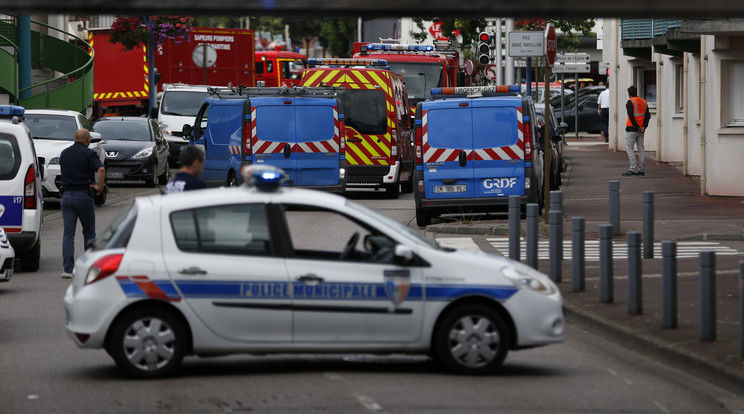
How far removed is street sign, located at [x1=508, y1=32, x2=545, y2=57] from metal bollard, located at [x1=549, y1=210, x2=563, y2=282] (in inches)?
362

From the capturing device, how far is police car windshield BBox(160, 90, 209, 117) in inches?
1560

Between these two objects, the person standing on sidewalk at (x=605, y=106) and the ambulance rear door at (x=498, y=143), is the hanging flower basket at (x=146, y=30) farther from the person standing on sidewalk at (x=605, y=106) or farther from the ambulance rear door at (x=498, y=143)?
the ambulance rear door at (x=498, y=143)

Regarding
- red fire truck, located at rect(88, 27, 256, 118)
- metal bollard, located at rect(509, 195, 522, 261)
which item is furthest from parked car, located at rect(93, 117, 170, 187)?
red fire truck, located at rect(88, 27, 256, 118)

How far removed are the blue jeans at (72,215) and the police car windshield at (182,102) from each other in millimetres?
23289

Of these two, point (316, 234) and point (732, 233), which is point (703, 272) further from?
point (732, 233)

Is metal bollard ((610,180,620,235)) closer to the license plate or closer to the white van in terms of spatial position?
the license plate

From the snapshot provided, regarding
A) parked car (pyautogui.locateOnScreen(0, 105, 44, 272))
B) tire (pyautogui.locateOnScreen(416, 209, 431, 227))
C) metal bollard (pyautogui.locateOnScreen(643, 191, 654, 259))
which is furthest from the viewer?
tire (pyautogui.locateOnScreen(416, 209, 431, 227))

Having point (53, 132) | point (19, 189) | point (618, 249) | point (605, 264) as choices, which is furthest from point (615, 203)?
point (53, 132)

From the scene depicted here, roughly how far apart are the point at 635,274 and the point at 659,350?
149 centimetres

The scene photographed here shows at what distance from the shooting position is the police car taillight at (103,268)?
32.3 feet

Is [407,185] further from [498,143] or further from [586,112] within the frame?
[586,112]

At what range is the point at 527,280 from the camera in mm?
10164

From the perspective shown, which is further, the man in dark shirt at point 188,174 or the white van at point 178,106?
the white van at point 178,106

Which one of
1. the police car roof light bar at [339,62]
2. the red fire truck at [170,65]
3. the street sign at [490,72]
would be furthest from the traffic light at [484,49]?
the red fire truck at [170,65]
